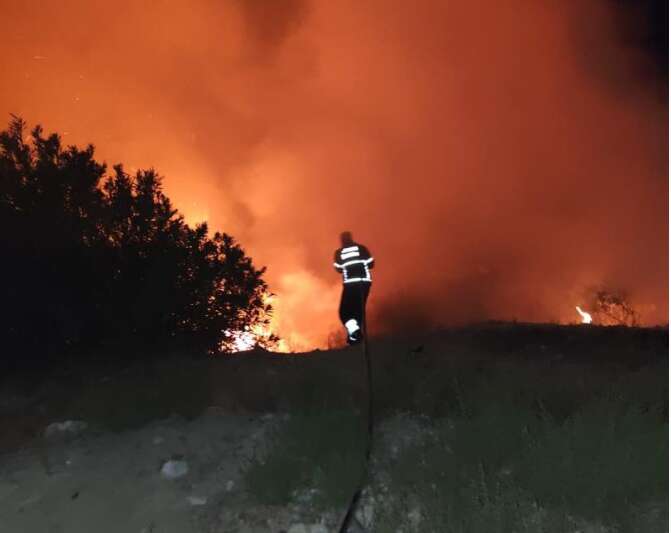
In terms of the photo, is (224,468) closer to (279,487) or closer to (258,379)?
(279,487)

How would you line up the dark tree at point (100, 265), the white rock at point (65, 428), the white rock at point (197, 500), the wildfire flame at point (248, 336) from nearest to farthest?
the white rock at point (197, 500) → the white rock at point (65, 428) → the dark tree at point (100, 265) → the wildfire flame at point (248, 336)

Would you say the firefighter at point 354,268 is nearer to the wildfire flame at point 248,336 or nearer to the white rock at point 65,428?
the white rock at point 65,428

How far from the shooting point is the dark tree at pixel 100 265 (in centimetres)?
852

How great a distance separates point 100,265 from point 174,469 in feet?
18.6

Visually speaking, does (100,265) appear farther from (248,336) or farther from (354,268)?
(354,268)

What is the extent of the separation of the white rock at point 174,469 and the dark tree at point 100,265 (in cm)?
517

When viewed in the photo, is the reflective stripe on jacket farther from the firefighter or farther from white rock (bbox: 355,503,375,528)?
white rock (bbox: 355,503,375,528)

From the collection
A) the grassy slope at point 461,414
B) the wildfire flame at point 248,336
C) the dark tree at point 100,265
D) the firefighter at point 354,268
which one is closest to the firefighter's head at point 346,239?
the firefighter at point 354,268

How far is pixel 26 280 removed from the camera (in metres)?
8.47

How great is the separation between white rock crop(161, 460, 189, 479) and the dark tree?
5.17 meters

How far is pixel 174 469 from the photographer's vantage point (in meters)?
4.18

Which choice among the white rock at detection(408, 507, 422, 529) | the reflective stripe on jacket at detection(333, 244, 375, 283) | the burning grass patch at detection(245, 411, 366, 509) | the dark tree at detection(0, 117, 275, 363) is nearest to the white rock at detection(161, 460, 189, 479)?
the burning grass patch at detection(245, 411, 366, 509)

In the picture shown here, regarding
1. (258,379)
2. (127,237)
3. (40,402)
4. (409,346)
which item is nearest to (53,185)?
(127,237)

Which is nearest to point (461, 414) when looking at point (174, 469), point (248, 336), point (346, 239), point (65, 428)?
point (174, 469)
